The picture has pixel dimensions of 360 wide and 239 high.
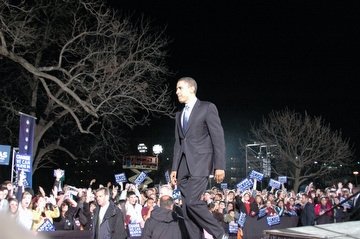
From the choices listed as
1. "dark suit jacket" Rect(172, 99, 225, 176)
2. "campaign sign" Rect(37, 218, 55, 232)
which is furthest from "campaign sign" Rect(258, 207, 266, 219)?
"dark suit jacket" Rect(172, 99, 225, 176)

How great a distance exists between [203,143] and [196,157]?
201 millimetres

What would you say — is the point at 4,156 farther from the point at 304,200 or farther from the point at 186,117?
the point at 304,200

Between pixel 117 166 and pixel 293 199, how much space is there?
40886mm

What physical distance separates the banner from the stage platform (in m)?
9.62

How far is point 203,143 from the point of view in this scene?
5.51 m

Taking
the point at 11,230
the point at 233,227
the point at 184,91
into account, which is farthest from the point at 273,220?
the point at 11,230

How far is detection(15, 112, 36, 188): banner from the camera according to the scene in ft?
46.3

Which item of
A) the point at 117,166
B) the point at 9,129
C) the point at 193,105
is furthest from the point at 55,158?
the point at 193,105

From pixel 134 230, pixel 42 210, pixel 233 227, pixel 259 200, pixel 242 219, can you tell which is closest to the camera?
pixel 42 210

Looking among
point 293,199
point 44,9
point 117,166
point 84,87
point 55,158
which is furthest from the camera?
point 117,166

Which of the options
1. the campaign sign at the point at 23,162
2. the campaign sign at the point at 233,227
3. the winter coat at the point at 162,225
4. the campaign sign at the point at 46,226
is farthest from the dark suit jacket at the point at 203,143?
the campaign sign at the point at 233,227

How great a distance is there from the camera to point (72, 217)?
11.8 meters

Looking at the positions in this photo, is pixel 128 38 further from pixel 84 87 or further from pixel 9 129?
pixel 9 129

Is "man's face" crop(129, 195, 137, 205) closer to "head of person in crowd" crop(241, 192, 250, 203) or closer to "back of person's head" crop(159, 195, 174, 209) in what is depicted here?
"head of person in crowd" crop(241, 192, 250, 203)
